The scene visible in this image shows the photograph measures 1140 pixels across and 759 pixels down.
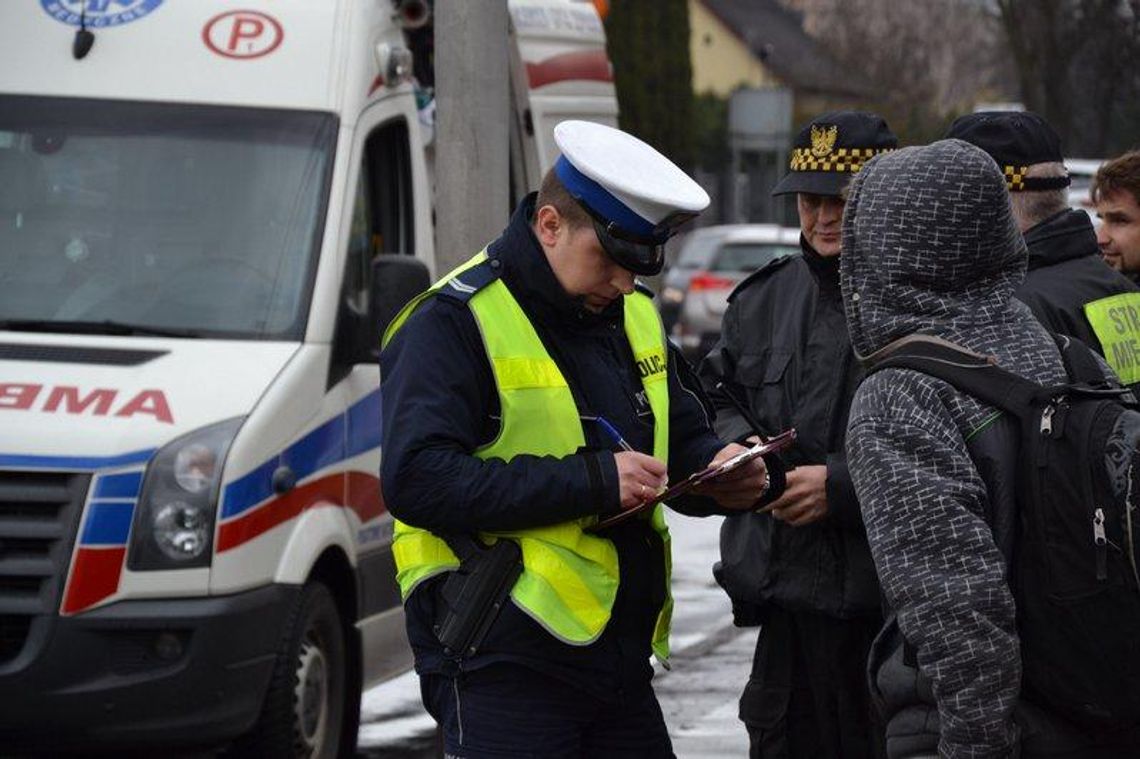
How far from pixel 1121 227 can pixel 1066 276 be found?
971 millimetres

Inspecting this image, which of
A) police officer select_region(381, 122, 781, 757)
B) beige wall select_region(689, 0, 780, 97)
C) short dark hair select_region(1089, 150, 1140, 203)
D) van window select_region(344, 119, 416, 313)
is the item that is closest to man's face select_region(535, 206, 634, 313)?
police officer select_region(381, 122, 781, 757)

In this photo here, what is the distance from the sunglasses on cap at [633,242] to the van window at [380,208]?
123 inches

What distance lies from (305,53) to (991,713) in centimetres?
455

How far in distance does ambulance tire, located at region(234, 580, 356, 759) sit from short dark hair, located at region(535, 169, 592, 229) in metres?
2.84

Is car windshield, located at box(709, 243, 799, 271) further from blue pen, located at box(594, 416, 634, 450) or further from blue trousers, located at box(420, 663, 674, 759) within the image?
blue trousers, located at box(420, 663, 674, 759)

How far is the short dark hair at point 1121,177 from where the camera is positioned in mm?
5531

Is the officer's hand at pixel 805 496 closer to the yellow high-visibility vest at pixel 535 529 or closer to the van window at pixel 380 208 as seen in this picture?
the yellow high-visibility vest at pixel 535 529

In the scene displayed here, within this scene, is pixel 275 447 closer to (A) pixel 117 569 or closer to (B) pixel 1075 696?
(A) pixel 117 569

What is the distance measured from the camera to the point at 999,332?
3.55m

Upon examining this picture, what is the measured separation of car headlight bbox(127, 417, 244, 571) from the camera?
6203 mm

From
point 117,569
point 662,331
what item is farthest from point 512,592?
point 117,569

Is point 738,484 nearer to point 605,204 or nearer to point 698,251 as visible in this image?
point 605,204

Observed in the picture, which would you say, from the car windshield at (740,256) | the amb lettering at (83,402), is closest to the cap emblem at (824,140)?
the amb lettering at (83,402)

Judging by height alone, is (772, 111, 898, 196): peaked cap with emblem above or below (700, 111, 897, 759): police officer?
above
